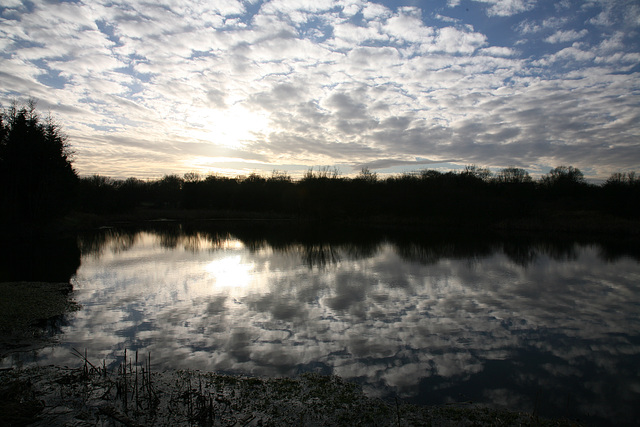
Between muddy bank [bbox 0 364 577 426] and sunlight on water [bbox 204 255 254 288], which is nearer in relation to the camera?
muddy bank [bbox 0 364 577 426]

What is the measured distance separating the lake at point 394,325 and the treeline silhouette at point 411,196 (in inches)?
810

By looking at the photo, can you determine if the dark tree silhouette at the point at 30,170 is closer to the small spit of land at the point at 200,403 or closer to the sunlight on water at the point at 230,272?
the sunlight on water at the point at 230,272

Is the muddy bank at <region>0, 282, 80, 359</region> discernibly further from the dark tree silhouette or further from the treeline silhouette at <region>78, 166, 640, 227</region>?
the treeline silhouette at <region>78, 166, 640, 227</region>

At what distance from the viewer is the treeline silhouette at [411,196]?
33.4 meters

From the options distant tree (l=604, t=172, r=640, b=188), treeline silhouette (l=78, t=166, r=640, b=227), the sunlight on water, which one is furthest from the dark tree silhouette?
distant tree (l=604, t=172, r=640, b=188)

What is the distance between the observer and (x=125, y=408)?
12.8 ft

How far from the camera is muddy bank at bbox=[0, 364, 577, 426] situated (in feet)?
12.3

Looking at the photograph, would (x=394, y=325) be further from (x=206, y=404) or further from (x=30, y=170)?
(x=30, y=170)

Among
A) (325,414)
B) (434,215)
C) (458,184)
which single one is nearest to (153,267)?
(325,414)

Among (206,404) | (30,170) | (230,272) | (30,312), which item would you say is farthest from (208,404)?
(30,170)

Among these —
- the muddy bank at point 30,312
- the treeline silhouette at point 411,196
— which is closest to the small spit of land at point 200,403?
the muddy bank at point 30,312

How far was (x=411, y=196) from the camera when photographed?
39062 mm

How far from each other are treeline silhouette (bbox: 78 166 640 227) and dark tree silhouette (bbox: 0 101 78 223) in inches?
329

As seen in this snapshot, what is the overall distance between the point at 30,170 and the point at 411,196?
31.5m
